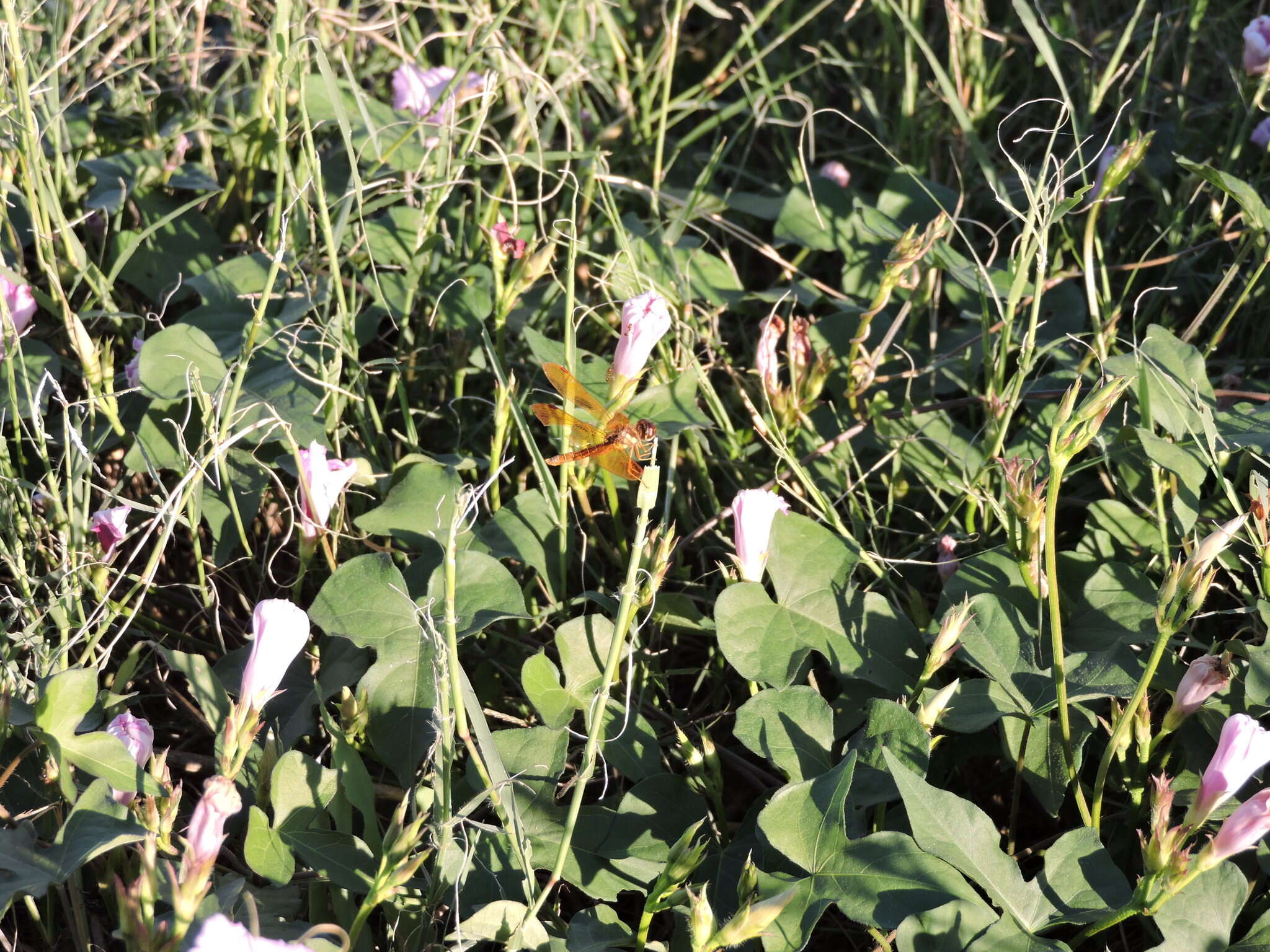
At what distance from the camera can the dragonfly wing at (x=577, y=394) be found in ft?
5.26

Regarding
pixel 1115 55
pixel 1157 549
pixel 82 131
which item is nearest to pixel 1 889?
pixel 1157 549

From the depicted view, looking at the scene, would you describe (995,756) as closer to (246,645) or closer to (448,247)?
(246,645)

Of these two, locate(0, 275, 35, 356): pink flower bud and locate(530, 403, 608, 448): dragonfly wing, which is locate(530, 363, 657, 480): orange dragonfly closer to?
locate(530, 403, 608, 448): dragonfly wing

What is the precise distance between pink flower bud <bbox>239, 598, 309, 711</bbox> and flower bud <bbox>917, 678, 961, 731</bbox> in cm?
74

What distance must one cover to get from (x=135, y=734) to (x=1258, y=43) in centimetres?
218

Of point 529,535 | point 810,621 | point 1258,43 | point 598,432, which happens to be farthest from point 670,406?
point 1258,43

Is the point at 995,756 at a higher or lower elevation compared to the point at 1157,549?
lower

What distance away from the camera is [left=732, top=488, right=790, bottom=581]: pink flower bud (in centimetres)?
148

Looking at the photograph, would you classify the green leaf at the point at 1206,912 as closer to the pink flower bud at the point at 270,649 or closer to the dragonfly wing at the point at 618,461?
the dragonfly wing at the point at 618,461

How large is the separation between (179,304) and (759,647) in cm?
139

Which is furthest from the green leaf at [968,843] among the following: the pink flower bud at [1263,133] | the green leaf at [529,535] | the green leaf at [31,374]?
the pink flower bud at [1263,133]

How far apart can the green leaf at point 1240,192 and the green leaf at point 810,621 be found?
30.0 inches

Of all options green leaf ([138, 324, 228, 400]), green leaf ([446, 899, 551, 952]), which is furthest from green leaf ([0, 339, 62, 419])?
green leaf ([446, 899, 551, 952])

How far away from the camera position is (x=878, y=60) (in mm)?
2854
